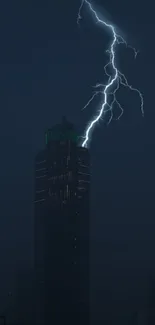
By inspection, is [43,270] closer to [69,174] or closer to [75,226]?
[75,226]

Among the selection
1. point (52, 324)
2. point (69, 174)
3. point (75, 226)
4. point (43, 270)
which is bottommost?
point (52, 324)

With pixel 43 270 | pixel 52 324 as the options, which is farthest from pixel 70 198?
pixel 52 324

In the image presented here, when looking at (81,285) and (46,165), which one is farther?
(46,165)

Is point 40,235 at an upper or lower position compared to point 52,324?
upper

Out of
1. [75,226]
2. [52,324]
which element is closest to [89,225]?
[75,226]

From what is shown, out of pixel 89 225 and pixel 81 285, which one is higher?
pixel 89 225

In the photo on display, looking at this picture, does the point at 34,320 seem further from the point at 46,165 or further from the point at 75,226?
the point at 46,165
